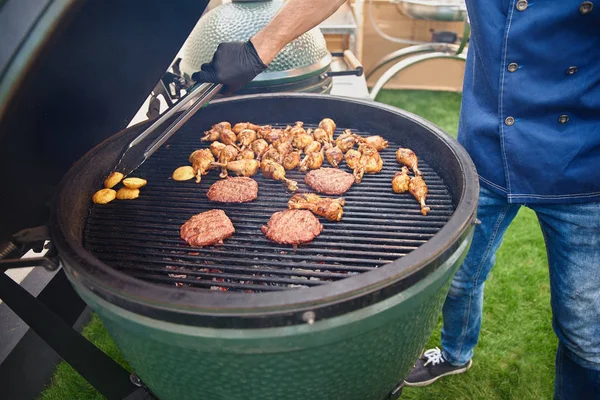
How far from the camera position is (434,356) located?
255cm

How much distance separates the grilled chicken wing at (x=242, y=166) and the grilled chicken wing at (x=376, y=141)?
2.03 ft

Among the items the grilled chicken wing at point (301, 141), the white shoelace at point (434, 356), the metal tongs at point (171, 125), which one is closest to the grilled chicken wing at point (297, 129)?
the grilled chicken wing at point (301, 141)

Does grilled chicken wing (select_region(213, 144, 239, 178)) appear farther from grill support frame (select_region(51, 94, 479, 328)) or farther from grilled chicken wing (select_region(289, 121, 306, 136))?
grill support frame (select_region(51, 94, 479, 328))

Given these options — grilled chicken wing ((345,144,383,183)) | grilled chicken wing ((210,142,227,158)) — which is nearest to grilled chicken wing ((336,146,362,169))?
grilled chicken wing ((345,144,383,183))

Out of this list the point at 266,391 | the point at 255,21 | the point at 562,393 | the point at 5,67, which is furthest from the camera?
the point at 255,21

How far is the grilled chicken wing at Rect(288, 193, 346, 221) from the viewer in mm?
1705

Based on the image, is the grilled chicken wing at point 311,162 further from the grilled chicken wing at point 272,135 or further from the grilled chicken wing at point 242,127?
the grilled chicken wing at point 242,127

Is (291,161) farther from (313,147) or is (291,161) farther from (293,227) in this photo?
(293,227)

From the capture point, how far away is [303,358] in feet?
3.80

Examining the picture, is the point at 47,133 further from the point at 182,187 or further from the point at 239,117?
the point at 239,117

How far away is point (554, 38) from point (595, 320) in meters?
1.17

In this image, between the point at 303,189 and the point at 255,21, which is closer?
the point at 303,189

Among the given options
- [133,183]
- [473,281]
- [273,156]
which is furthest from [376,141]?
[133,183]

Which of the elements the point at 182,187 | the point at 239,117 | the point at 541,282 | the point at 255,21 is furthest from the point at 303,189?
the point at 541,282
